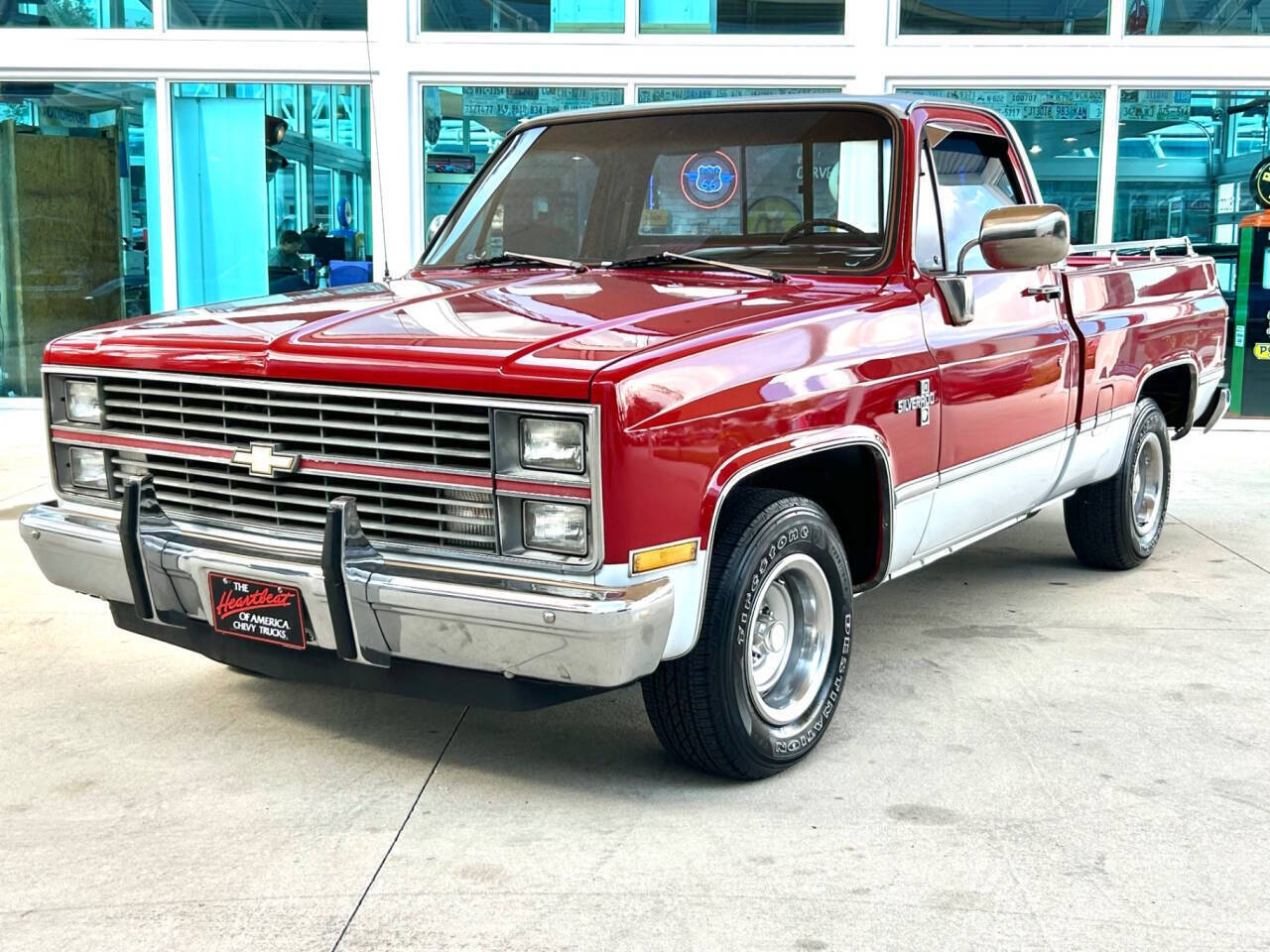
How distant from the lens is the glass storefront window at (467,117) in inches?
432

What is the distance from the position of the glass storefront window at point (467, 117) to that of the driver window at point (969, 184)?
20.6ft

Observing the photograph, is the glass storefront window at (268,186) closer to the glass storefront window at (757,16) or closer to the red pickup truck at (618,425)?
the glass storefront window at (757,16)

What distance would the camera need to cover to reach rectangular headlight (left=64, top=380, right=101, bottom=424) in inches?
153

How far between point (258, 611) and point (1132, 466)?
406 centimetres

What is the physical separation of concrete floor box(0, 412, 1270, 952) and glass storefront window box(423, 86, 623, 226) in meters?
6.56

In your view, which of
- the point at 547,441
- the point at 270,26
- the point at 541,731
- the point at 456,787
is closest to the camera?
the point at 547,441

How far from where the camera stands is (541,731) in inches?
160

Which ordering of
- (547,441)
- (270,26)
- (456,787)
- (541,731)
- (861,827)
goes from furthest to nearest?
1. (270,26)
2. (541,731)
3. (456,787)
4. (861,827)
5. (547,441)

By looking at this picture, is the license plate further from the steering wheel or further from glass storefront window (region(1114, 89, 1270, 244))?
glass storefront window (region(1114, 89, 1270, 244))

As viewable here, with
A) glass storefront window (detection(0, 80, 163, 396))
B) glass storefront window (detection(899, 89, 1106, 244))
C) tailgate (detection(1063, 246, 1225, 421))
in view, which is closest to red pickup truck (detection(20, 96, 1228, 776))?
tailgate (detection(1063, 246, 1225, 421))

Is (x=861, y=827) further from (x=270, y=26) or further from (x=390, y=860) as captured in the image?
(x=270, y=26)

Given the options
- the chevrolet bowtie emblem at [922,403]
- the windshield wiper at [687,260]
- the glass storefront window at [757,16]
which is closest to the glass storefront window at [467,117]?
the glass storefront window at [757,16]

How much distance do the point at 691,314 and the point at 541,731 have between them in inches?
53.3

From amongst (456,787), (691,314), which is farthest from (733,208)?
(456,787)
